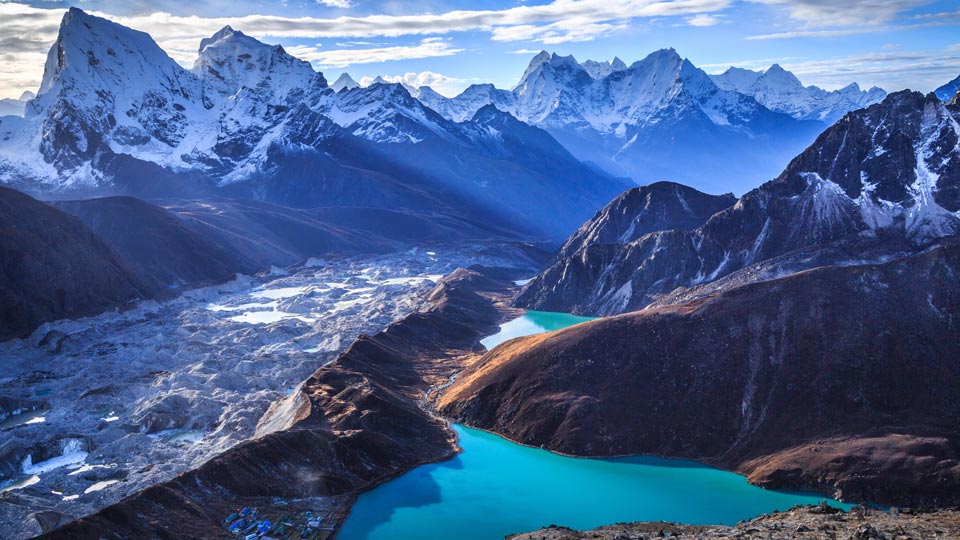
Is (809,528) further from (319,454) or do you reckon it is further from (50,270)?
(50,270)

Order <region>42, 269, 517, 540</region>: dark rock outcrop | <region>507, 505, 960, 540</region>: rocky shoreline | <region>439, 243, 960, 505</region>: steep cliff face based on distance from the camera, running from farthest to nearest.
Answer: <region>439, 243, 960, 505</region>: steep cliff face, <region>42, 269, 517, 540</region>: dark rock outcrop, <region>507, 505, 960, 540</region>: rocky shoreline

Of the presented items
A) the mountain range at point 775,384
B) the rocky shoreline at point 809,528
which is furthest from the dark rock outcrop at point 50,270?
the rocky shoreline at point 809,528

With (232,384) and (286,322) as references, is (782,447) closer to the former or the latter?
(232,384)

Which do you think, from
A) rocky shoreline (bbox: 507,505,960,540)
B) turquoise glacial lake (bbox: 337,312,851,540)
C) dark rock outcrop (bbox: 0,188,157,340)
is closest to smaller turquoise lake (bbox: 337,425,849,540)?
turquoise glacial lake (bbox: 337,312,851,540)

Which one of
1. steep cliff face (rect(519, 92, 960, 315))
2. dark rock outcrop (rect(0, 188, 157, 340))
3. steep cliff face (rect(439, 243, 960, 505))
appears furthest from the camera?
dark rock outcrop (rect(0, 188, 157, 340))

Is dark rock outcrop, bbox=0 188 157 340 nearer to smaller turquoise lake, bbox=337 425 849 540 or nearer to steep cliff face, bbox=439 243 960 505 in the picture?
steep cliff face, bbox=439 243 960 505

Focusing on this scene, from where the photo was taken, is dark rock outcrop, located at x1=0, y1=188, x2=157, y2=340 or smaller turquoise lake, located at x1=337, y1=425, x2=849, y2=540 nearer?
smaller turquoise lake, located at x1=337, y1=425, x2=849, y2=540

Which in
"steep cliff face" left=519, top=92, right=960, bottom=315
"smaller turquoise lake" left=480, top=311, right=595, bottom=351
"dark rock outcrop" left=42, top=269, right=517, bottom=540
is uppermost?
"steep cliff face" left=519, top=92, right=960, bottom=315
